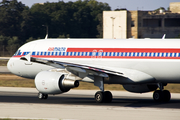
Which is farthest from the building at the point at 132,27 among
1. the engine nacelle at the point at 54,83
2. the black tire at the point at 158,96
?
the engine nacelle at the point at 54,83

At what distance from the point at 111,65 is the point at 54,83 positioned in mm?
4429

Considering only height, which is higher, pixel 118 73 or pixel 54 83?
pixel 118 73

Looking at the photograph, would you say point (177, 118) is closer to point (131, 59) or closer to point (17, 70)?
point (131, 59)

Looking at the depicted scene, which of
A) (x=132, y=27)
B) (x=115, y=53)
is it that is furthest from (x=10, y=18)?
(x=115, y=53)

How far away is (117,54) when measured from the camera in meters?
26.8

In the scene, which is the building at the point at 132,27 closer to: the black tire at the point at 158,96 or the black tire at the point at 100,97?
the black tire at the point at 158,96

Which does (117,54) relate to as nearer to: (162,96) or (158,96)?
(158,96)

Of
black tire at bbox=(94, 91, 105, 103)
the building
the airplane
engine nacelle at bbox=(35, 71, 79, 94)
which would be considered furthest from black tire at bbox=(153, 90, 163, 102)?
the building

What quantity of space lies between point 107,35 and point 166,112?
3719 inches

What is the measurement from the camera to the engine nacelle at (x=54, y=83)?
25.1m

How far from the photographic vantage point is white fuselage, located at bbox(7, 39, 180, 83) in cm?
2558

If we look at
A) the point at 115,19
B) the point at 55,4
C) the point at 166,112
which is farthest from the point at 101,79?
the point at 55,4

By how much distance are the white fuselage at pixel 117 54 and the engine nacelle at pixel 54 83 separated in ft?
9.31

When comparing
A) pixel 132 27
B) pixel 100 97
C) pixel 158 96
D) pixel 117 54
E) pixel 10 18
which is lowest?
pixel 158 96
